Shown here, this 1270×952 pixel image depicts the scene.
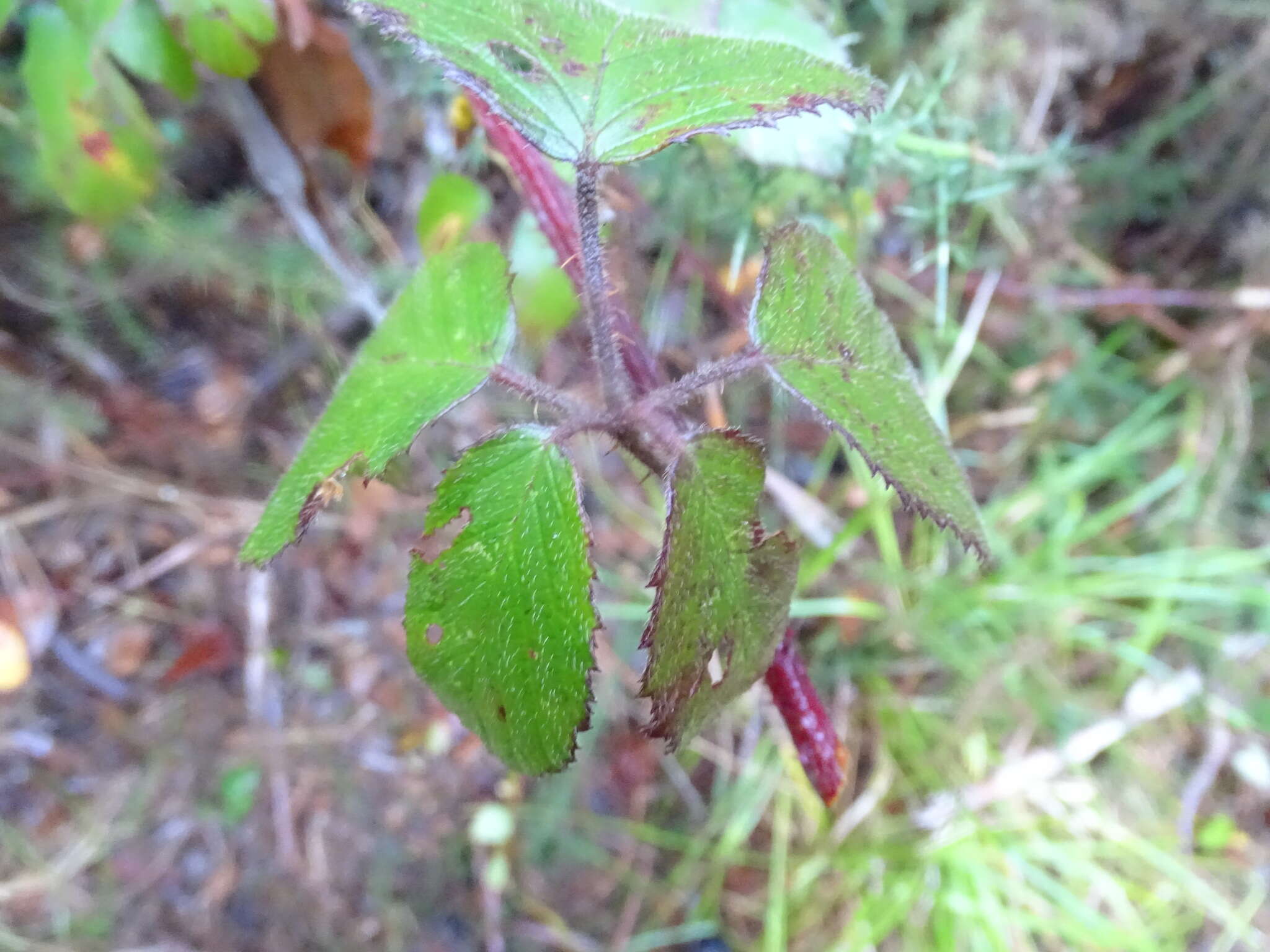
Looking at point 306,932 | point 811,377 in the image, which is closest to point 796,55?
point 811,377

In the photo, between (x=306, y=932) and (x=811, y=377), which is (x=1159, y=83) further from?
(x=306, y=932)

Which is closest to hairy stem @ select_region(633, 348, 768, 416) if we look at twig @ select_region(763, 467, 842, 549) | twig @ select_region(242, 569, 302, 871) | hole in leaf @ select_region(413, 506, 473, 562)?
hole in leaf @ select_region(413, 506, 473, 562)

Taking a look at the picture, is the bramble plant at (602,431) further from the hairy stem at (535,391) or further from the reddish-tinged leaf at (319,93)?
the reddish-tinged leaf at (319,93)

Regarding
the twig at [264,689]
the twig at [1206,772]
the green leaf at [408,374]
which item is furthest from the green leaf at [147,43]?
the twig at [1206,772]

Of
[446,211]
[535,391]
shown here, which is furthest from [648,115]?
[446,211]

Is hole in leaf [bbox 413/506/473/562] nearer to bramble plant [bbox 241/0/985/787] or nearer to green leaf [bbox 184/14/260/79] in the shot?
bramble plant [bbox 241/0/985/787]

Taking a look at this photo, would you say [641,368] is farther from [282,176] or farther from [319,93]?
[282,176]
